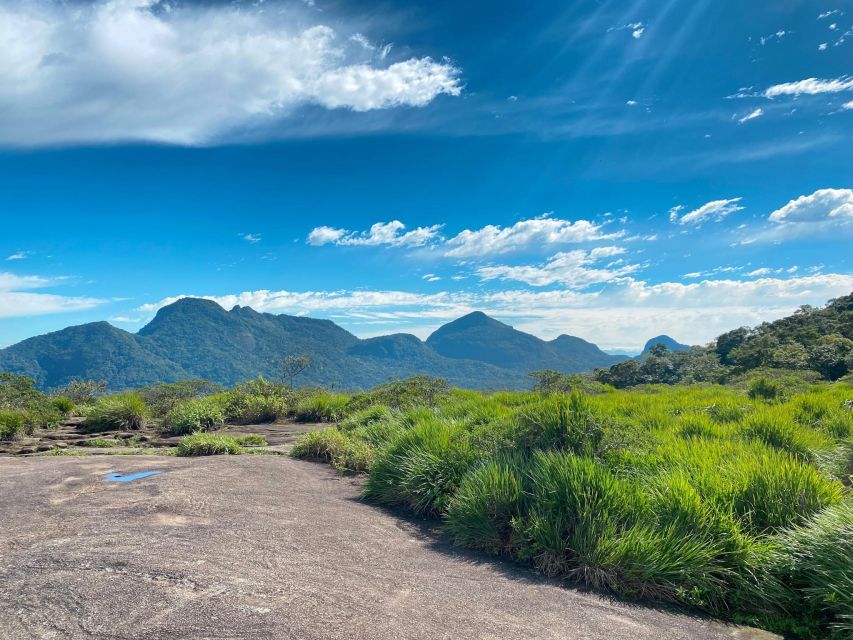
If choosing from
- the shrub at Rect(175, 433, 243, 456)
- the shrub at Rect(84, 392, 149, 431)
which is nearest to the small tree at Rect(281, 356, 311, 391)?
the shrub at Rect(84, 392, 149, 431)

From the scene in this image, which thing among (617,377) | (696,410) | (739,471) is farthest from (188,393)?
(617,377)

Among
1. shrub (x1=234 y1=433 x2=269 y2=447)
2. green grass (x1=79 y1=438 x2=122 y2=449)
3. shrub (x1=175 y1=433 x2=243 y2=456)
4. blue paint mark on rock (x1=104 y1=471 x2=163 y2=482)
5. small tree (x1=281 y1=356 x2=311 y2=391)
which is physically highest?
small tree (x1=281 y1=356 x2=311 y2=391)

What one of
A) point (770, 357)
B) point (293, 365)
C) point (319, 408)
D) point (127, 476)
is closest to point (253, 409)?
point (319, 408)

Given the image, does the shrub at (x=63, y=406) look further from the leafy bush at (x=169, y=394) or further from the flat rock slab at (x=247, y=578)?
the flat rock slab at (x=247, y=578)

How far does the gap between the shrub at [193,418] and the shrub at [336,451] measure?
15.8 ft

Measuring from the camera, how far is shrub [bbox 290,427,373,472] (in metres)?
9.47

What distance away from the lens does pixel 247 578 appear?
402 centimetres

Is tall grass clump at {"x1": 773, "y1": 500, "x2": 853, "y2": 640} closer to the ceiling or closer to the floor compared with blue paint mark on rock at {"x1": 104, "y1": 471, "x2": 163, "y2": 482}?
closer to the floor

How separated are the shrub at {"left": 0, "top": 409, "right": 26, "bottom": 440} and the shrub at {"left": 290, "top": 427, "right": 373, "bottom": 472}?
646cm

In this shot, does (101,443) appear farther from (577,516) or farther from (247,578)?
(577,516)

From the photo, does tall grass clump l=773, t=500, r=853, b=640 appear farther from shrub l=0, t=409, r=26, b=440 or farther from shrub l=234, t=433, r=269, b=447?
shrub l=0, t=409, r=26, b=440

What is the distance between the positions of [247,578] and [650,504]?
3.95 m

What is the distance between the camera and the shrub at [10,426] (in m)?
11.1

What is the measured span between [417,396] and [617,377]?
91.1 feet
